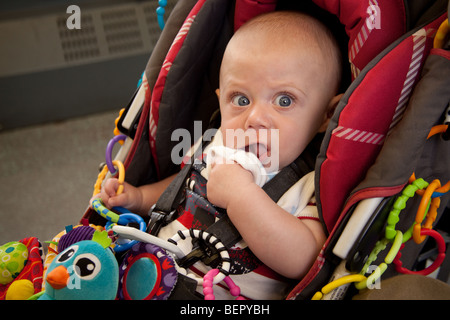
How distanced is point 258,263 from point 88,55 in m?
1.34

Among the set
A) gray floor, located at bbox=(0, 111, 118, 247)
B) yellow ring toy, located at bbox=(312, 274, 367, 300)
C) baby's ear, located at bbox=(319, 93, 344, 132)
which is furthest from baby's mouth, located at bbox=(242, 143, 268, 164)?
gray floor, located at bbox=(0, 111, 118, 247)

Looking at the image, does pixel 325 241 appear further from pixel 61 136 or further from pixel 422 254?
pixel 61 136

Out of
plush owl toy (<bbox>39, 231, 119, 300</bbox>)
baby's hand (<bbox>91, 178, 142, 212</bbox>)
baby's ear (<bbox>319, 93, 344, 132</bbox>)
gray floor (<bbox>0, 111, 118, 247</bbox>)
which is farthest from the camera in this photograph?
gray floor (<bbox>0, 111, 118, 247</bbox>)

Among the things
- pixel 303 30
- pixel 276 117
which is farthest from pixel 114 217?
pixel 303 30

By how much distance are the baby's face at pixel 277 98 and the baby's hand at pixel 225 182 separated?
0.15ft

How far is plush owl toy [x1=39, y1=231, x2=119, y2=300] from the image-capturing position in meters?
0.64

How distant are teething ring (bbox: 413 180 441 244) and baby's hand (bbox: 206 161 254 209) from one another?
28 centimetres

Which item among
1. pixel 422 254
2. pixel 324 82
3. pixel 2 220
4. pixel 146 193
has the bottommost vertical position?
pixel 2 220

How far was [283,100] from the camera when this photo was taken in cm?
86

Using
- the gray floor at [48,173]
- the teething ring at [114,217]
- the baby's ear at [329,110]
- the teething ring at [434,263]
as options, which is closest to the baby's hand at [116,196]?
the teething ring at [114,217]

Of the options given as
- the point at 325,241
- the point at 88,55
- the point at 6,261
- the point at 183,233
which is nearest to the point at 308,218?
the point at 325,241

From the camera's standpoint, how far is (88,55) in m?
1.89

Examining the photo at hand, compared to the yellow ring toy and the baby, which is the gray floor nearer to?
the baby

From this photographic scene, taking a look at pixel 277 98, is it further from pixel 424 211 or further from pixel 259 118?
pixel 424 211
